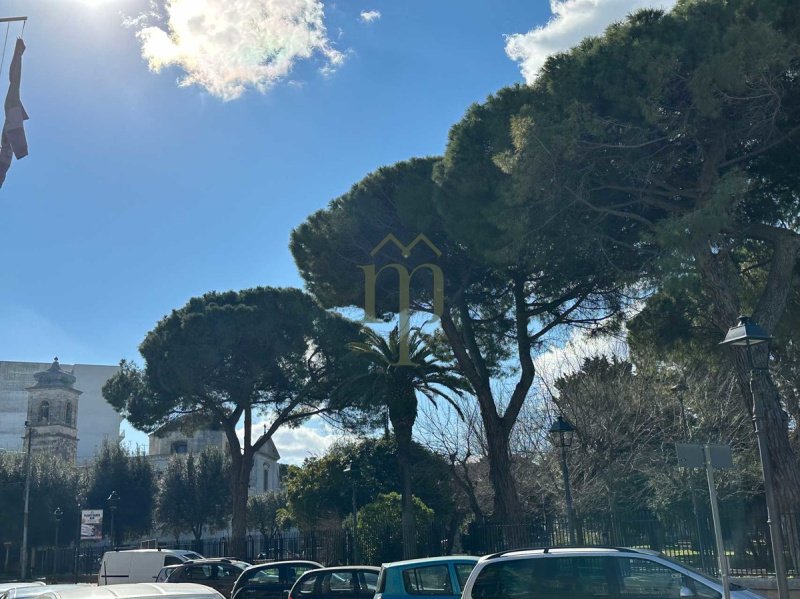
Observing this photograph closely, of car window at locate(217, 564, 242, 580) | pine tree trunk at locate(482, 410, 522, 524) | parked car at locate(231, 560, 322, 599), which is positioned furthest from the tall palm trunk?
parked car at locate(231, 560, 322, 599)

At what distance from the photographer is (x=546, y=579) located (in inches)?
368

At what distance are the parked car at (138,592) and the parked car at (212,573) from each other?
1499 cm

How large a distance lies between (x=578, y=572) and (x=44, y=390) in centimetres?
6280

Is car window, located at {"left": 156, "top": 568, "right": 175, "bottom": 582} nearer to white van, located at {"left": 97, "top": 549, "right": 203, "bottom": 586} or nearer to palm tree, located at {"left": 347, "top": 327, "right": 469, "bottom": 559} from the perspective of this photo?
white van, located at {"left": 97, "top": 549, "right": 203, "bottom": 586}

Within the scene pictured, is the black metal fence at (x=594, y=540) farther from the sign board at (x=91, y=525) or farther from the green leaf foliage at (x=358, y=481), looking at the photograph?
the sign board at (x=91, y=525)

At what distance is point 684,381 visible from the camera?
90.6 feet

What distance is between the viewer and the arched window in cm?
6400

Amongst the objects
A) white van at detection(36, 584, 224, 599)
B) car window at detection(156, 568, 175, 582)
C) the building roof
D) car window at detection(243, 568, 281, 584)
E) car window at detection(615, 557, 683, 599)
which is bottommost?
car window at detection(156, 568, 175, 582)

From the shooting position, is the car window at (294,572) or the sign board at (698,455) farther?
the car window at (294,572)

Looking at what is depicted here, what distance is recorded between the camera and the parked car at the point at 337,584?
47.5ft

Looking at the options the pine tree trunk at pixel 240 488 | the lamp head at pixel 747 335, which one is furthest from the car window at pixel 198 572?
the lamp head at pixel 747 335

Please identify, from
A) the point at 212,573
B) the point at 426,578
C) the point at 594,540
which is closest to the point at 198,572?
the point at 212,573

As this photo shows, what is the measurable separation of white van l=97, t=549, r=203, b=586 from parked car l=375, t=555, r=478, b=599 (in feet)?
48.7

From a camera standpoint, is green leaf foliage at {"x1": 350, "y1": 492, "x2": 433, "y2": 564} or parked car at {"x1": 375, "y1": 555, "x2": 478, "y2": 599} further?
green leaf foliage at {"x1": 350, "y1": 492, "x2": 433, "y2": 564}
